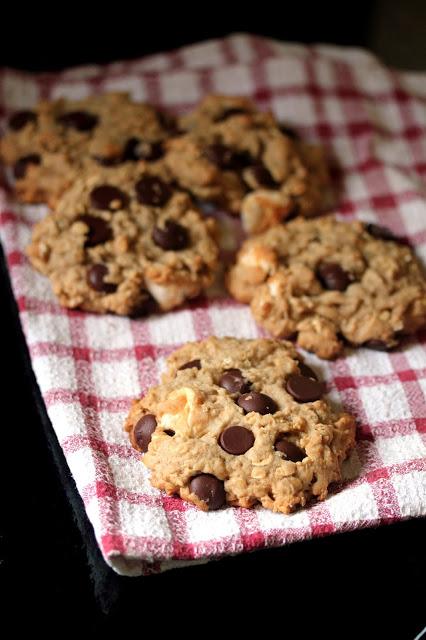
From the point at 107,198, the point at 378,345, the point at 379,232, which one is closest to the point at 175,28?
the point at 107,198

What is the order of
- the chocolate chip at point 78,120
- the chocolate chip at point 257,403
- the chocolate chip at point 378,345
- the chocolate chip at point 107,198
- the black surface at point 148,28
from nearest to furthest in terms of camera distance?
the chocolate chip at point 257,403
the chocolate chip at point 378,345
the chocolate chip at point 107,198
the chocolate chip at point 78,120
the black surface at point 148,28

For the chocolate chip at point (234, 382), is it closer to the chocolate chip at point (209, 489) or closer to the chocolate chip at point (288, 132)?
the chocolate chip at point (209, 489)

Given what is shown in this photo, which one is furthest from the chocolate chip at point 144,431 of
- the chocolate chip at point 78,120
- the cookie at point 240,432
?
the chocolate chip at point 78,120

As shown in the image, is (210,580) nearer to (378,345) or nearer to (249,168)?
(378,345)

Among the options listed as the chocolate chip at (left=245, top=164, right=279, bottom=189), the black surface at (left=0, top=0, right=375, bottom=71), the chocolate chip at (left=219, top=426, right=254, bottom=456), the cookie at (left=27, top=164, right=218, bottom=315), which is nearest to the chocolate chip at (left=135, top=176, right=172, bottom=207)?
the cookie at (left=27, top=164, right=218, bottom=315)

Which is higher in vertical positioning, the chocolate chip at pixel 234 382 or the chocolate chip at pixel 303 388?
the chocolate chip at pixel 234 382

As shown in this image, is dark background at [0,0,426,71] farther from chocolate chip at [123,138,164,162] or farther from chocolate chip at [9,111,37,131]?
chocolate chip at [123,138,164,162]

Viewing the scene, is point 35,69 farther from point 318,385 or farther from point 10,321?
point 318,385

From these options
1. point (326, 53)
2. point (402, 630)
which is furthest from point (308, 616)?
point (326, 53)
